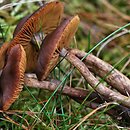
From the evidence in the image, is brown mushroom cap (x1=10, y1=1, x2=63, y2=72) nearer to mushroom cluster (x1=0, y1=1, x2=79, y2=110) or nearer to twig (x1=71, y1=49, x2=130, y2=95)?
mushroom cluster (x1=0, y1=1, x2=79, y2=110)

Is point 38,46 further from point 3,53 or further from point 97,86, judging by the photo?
point 97,86

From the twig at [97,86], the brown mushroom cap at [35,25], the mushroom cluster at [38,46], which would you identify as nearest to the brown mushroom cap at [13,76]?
the mushroom cluster at [38,46]

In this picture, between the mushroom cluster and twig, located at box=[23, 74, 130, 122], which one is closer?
the mushroom cluster

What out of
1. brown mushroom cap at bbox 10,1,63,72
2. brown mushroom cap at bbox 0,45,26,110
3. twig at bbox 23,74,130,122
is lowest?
twig at bbox 23,74,130,122

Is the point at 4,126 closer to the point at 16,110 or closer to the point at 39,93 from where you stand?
the point at 16,110

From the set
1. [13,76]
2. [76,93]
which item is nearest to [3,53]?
[13,76]

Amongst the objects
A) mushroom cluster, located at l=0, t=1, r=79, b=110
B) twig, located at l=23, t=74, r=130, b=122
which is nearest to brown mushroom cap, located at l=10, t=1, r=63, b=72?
mushroom cluster, located at l=0, t=1, r=79, b=110
